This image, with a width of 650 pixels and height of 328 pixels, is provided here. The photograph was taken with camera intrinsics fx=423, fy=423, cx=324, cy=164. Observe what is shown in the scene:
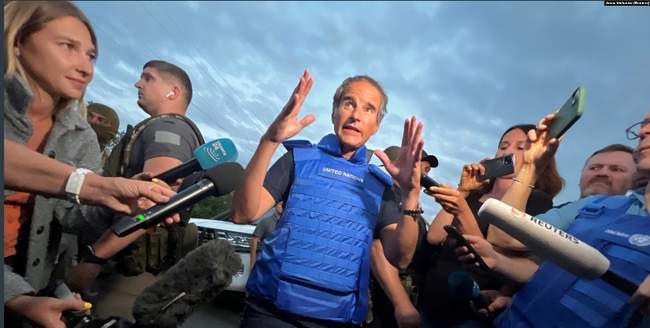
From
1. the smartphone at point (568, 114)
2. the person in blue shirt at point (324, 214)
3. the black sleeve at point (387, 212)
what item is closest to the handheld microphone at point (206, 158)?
the person in blue shirt at point (324, 214)

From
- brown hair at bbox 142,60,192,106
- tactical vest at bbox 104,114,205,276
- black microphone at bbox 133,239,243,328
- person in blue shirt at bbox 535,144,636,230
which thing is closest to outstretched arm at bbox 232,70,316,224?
tactical vest at bbox 104,114,205,276

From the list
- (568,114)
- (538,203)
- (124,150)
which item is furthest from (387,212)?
(124,150)

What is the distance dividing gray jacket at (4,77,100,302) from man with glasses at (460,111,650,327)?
1.87 metres

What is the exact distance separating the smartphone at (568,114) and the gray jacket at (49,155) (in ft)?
7.12

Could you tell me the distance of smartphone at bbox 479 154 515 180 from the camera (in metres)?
2.26

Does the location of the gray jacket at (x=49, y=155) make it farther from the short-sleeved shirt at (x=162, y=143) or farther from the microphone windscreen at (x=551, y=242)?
the microphone windscreen at (x=551, y=242)

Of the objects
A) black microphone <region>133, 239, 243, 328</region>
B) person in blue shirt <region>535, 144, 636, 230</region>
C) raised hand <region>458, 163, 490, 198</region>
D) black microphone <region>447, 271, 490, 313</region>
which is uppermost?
person in blue shirt <region>535, 144, 636, 230</region>

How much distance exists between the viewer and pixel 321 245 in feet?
7.42

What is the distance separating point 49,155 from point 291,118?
106cm

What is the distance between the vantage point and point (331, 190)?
2369 millimetres

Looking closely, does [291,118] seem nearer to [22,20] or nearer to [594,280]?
[22,20]

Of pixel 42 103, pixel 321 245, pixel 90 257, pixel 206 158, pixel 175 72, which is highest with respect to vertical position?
pixel 175 72

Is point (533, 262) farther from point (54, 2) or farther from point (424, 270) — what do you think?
point (54, 2)

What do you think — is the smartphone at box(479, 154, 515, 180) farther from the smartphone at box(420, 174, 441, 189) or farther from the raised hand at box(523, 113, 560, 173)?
the smartphone at box(420, 174, 441, 189)
